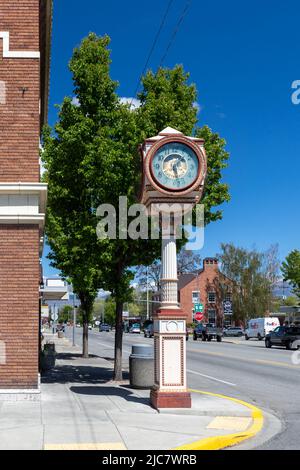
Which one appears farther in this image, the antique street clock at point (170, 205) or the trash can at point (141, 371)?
the trash can at point (141, 371)

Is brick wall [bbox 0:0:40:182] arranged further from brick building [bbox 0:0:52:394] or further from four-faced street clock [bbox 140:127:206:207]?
four-faced street clock [bbox 140:127:206:207]

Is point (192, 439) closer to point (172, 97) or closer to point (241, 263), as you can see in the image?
point (172, 97)

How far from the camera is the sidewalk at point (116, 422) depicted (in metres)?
8.34

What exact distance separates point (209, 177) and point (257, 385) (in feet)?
20.2

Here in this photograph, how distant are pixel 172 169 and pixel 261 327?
47.5m

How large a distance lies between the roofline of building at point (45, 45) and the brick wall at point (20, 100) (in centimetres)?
204

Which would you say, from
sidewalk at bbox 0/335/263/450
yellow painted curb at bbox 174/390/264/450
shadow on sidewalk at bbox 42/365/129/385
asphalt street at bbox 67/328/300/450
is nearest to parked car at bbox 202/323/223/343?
asphalt street at bbox 67/328/300/450

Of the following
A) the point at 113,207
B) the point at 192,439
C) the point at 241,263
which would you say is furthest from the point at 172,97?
the point at 241,263

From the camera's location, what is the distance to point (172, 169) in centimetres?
1202

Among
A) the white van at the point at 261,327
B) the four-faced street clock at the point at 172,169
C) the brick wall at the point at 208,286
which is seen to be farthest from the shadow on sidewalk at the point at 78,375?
the brick wall at the point at 208,286

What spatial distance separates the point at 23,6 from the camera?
43.9ft

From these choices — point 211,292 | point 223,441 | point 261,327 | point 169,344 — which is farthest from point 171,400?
point 211,292

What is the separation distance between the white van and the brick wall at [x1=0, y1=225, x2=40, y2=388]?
43880mm

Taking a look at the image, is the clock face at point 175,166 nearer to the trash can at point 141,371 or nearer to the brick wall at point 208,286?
the trash can at point 141,371
